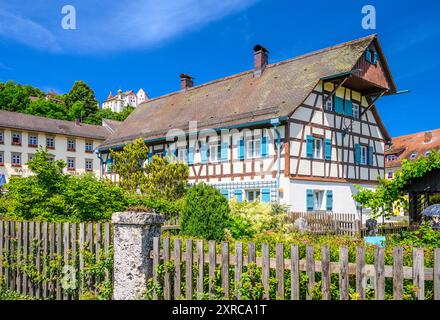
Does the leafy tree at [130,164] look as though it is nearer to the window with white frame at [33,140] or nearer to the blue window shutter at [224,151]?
the blue window shutter at [224,151]

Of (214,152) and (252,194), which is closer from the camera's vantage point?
(252,194)

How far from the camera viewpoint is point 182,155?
2452 cm

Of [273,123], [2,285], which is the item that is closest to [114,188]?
[2,285]

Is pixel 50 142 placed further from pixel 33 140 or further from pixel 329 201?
pixel 329 201

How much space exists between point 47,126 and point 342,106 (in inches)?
1365

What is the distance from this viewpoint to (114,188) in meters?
12.8

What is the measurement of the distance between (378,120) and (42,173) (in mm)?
20635

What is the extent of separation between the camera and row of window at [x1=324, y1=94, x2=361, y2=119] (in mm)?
21984

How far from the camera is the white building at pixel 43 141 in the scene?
139 ft

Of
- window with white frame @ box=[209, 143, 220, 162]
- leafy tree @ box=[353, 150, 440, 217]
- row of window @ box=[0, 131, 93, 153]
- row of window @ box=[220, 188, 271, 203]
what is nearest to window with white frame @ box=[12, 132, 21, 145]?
row of window @ box=[0, 131, 93, 153]

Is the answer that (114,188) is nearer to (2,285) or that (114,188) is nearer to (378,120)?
(2,285)

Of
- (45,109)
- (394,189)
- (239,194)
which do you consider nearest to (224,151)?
(239,194)

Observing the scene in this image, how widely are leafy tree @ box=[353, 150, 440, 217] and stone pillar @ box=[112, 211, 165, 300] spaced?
486cm
